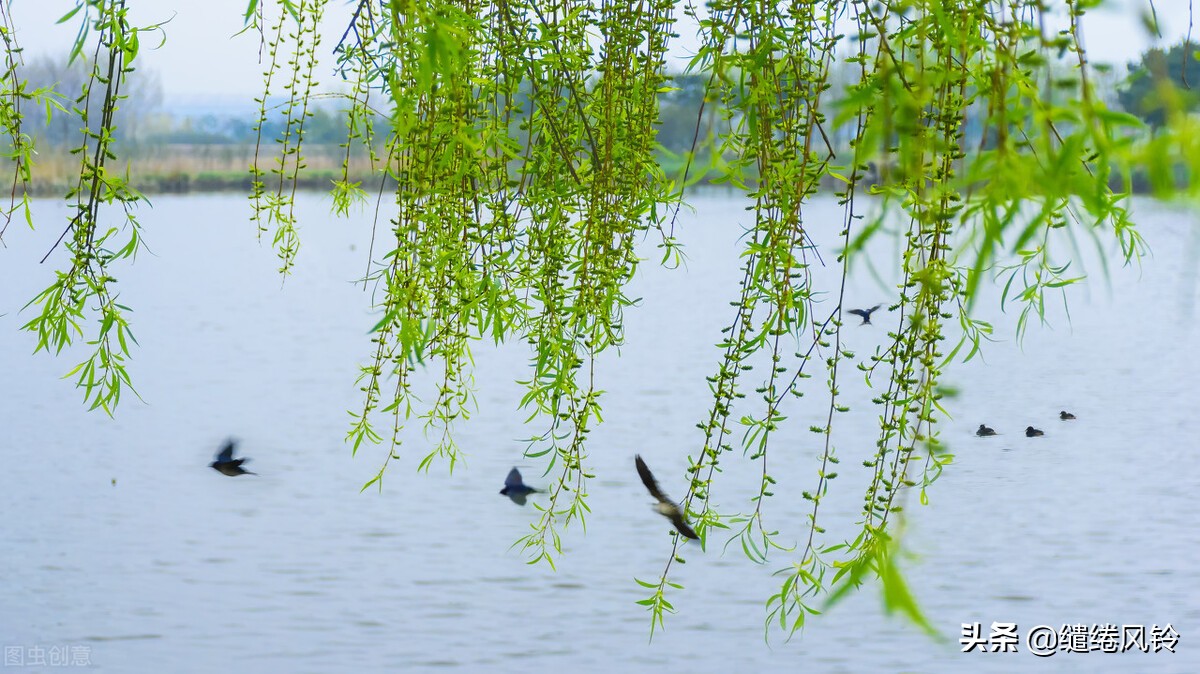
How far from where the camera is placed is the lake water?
8.77ft

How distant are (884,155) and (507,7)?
818 mm

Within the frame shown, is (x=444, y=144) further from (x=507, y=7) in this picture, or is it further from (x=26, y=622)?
(x=26, y=622)

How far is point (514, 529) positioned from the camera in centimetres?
331

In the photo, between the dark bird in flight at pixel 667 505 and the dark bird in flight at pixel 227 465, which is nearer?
the dark bird in flight at pixel 667 505

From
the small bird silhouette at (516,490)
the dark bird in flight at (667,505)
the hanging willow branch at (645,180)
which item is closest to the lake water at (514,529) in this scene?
the small bird silhouette at (516,490)

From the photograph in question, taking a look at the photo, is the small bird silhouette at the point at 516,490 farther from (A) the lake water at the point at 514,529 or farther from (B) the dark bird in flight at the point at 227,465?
(B) the dark bird in flight at the point at 227,465

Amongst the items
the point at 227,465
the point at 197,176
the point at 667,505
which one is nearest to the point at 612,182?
the point at 667,505

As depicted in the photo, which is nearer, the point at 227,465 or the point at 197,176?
the point at 227,465

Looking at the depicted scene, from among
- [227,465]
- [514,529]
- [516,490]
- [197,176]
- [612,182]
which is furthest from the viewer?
[197,176]

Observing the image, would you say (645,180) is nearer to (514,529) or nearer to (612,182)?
(612,182)

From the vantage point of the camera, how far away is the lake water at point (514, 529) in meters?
2.67

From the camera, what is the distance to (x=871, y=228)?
0.53 metres

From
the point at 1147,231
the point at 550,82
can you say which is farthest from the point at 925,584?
the point at 1147,231

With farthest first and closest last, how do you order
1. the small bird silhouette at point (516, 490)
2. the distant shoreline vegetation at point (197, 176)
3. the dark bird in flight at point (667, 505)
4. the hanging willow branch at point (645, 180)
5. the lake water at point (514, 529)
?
the distant shoreline vegetation at point (197, 176) → the small bird silhouette at point (516, 490) → the lake water at point (514, 529) → the dark bird in flight at point (667, 505) → the hanging willow branch at point (645, 180)
